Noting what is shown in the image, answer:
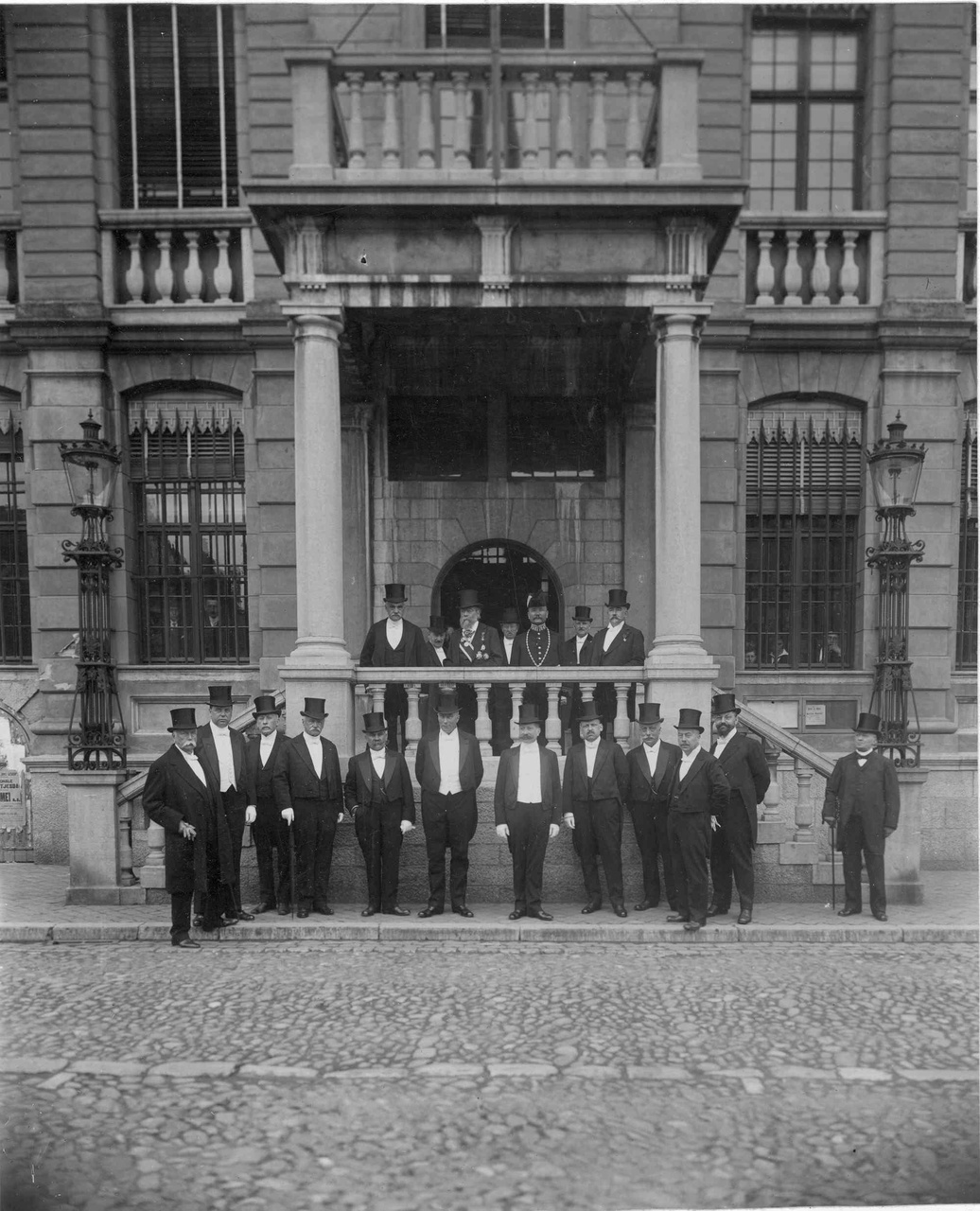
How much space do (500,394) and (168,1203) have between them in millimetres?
9791

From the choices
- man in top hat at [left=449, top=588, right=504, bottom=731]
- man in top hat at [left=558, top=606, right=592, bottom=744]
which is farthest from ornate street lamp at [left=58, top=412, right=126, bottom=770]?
man in top hat at [left=558, top=606, right=592, bottom=744]

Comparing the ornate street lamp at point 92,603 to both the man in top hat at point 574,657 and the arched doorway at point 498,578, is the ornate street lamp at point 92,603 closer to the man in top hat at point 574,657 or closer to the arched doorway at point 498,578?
the arched doorway at point 498,578

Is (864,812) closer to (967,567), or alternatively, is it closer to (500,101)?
(967,567)

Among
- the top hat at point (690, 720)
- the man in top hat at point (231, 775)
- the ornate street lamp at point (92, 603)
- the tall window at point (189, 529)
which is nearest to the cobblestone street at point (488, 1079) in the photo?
the man in top hat at point (231, 775)

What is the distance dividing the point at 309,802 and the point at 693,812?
3505 millimetres

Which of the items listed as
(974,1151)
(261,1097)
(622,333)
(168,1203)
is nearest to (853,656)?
(622,333)

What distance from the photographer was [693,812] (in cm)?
784

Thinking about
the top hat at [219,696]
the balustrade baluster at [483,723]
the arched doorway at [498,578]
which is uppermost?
the arched doorway at [498,578]

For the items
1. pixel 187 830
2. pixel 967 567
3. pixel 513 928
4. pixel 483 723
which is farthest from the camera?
pixel 967 567

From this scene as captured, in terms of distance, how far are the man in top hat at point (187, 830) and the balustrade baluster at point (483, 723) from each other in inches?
100

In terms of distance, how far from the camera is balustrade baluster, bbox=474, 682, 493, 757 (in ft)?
29.1

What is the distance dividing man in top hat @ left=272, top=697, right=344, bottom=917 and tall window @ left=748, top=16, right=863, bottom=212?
9291mm

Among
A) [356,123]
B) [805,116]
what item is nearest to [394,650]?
[356,123]

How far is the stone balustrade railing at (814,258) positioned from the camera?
11.7 meters
